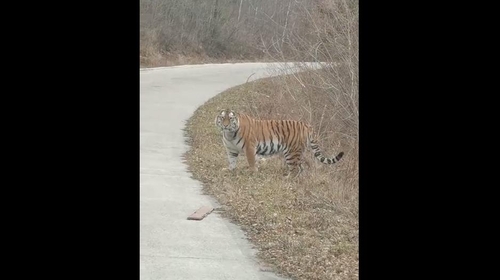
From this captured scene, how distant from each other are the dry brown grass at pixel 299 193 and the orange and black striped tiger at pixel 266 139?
8.4 inches

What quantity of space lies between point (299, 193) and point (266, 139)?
4.58 ft

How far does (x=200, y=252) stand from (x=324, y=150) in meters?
5.43

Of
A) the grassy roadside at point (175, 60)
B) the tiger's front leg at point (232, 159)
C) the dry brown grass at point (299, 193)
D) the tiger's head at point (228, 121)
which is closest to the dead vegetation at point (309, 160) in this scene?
the dry brown grass at point (299, 193)

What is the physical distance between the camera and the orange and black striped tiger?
9.23 metres

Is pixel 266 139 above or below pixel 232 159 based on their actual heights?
above

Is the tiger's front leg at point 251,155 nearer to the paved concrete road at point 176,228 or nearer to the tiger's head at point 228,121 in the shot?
the tiger's head at point 228,121

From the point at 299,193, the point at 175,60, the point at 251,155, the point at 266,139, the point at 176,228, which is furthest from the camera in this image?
the point at 175,60

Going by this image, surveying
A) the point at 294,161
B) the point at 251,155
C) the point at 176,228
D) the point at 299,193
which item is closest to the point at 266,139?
the point at 251,155

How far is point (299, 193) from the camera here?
8188mm

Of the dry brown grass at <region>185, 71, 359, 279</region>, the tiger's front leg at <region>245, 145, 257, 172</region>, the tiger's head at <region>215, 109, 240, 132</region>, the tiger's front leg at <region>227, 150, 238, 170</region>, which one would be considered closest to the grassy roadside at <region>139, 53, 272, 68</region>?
the dry brown grass at <region>185, 71, 359, 279</region>

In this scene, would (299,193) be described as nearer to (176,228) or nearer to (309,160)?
(309,160)

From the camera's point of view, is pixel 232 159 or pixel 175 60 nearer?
pixel 232 159

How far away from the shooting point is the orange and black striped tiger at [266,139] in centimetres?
923
